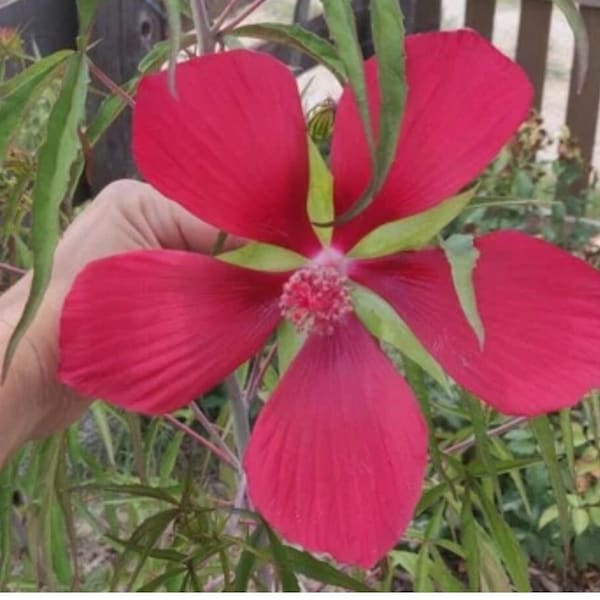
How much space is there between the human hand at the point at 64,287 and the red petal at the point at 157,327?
115 millimetres

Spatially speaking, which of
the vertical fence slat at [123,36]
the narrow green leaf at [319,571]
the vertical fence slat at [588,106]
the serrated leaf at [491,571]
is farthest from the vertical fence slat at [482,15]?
the narrow green leaf at [319,571]

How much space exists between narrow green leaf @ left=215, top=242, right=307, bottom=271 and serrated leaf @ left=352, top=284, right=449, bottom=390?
0.07ft

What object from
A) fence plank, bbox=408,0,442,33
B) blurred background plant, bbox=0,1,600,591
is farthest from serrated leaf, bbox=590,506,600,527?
fence plank, bbox=408,0,442,33

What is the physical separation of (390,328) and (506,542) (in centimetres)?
25

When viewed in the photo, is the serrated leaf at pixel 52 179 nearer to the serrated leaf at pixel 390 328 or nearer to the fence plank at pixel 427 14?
the serrated leaf at pixel 390 328

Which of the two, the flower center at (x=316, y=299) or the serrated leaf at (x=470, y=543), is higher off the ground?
the flower center at (x=316, y=299)

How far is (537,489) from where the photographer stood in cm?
162

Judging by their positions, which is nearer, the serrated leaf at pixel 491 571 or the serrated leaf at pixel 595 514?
the serrated leaf at pixel 491 571

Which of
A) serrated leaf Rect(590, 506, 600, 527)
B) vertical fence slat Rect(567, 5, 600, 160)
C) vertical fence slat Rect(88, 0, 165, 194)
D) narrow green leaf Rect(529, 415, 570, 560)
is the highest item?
narrow green leaf Rect(529, 415, 570, 560)

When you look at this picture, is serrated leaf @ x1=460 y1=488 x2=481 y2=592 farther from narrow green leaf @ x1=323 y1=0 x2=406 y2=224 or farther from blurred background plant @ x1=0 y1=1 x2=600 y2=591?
narrow green leaf @ x1=323 y1=0 x2=406 y2=224

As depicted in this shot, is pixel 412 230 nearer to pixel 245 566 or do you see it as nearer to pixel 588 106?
pixel 245 566

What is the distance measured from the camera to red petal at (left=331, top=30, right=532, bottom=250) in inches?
13.8

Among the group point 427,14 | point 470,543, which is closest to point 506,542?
point 470,543

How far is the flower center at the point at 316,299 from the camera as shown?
1.29 ft
